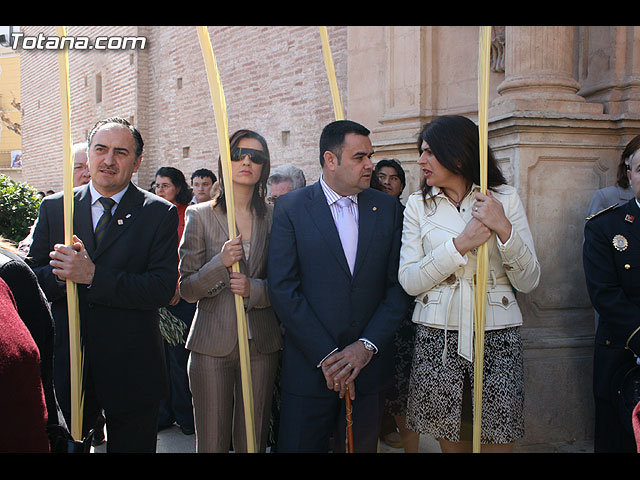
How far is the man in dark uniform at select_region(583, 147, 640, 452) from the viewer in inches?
114

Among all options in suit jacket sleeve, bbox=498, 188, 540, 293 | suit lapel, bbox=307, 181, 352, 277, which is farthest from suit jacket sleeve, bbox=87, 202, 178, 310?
suit jacket sleeve, bbox=498, 188, 540, 293

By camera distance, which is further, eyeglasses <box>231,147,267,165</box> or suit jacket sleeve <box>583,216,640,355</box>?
eyeglasses <box>231,147,267,165</box>

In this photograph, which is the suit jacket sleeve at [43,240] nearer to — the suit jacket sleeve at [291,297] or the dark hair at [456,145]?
the suit jacket sleeve at [291,297]

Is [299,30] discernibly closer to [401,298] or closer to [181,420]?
[181,420]

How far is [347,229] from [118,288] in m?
1.06

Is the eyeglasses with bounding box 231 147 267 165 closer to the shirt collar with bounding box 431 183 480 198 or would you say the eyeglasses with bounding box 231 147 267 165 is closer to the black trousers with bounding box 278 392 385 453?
the shirt collar with bounding box 431 183 480 198

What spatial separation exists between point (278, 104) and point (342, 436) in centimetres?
825

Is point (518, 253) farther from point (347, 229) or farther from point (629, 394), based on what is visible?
point (629, 394)

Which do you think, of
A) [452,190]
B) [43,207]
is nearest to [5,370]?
[43,207]

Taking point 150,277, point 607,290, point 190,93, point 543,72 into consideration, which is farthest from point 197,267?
point 190,93

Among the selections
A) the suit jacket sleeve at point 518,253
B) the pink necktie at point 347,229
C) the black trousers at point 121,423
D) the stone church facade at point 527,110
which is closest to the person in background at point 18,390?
the black trousers at point 121,423

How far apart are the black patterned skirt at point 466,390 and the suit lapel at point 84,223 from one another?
1598 millimetres

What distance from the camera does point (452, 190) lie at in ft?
9.09

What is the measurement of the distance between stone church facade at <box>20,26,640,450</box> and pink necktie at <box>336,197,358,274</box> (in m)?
1.75
